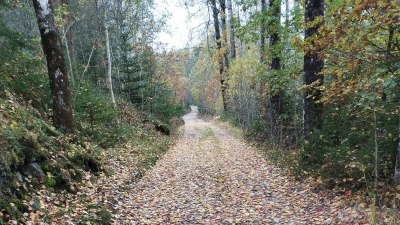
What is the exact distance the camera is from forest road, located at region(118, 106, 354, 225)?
5719 millimetres

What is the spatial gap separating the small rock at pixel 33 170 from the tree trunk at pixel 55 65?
2.44 meters

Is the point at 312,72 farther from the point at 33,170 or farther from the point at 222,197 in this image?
the point at 33,170

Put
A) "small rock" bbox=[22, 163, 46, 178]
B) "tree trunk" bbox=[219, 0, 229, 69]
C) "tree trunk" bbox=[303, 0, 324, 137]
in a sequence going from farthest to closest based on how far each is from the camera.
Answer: "tree trunk" bbox=[219, 0, 229, 69] < "tree trunk" bbox=[303, 0, 324, 137] < "small rock" bbox=[22, 163, 46, 178]

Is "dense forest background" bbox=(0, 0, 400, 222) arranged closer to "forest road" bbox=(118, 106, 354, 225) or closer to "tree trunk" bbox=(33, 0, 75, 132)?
"tree trunk" bbox=(33, 0, 75, 132)

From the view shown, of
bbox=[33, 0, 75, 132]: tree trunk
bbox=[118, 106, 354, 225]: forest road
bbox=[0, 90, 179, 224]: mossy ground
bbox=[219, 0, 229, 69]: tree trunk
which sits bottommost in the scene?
bbox=[118, 106, 354, 225]: forest road

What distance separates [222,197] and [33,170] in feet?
13.2

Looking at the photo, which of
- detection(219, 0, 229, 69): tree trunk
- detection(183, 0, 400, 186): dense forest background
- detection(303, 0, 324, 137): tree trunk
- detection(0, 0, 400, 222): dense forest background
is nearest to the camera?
detection(183, 0, 400, 186): dense forest background

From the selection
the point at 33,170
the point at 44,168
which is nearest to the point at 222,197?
the point at 44,168

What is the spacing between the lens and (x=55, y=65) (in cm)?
779

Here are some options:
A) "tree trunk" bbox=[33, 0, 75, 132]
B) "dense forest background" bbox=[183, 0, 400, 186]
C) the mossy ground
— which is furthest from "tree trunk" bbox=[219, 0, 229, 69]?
the mossy ground

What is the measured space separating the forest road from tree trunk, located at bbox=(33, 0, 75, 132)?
2773 millimetres

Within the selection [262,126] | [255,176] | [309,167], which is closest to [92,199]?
[255,176]

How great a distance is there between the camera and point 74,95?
427 inches

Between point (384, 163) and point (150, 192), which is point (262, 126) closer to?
point (150, 192)
